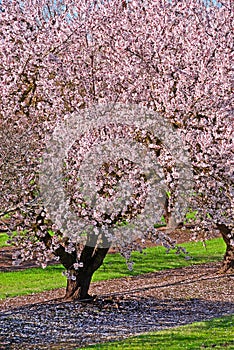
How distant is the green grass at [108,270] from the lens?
16.9 m

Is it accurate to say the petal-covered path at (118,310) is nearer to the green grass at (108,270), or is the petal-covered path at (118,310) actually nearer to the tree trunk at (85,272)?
the tree trunk at (85,272)

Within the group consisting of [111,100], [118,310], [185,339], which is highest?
[111,100]

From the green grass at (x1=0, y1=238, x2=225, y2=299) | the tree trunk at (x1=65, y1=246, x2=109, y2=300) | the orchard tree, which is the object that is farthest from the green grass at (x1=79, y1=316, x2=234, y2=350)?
the green grass at (x1=0, y1=238, x2=225, y2=299)

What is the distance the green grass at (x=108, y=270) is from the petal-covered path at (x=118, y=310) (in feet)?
2.56

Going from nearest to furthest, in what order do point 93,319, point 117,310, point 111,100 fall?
1. point 111,100
2. point 93,319
3. point 117,310

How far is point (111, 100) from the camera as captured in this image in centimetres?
1141

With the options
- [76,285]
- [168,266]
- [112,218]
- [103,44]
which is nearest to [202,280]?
[168,266]

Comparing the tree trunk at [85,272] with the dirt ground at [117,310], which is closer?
the dirt ground at [117,310]

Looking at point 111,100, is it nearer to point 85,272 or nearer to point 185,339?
point 85,272

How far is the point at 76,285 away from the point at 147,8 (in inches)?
255

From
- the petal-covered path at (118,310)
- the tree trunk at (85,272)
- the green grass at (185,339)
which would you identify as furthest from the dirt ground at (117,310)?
the green grass at (185,339)

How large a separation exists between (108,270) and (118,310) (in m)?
6.04

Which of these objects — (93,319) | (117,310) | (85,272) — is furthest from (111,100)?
(117,310)

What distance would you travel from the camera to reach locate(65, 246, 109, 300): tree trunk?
42.4 ft
